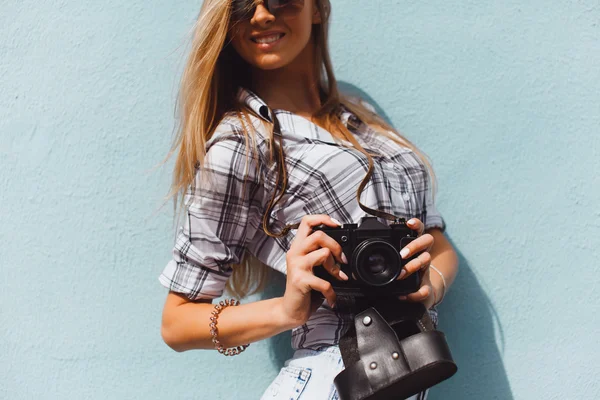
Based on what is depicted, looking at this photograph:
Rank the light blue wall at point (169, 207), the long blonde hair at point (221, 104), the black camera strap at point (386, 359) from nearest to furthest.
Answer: the black camera strap at point (386, 359) < the long blonde hair at point (221, 104) < the light blue wall at point (169, 207)

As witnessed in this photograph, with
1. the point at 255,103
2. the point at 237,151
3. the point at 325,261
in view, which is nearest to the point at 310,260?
the point at 325,261

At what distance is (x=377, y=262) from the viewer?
970 millimetres

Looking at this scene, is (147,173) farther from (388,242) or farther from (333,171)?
(388,242)

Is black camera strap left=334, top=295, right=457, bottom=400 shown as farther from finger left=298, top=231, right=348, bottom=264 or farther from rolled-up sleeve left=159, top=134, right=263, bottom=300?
rolled-up sleeve left=159, top=134, right=263, bottom=300

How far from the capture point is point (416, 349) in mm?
948

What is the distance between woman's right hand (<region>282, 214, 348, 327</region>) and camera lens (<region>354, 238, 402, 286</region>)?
0.03 meters

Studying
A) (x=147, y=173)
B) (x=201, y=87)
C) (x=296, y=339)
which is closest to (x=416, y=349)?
(x=296, y=339)

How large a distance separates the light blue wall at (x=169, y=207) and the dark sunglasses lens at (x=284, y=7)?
278mm

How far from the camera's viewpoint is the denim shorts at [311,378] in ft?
3.47

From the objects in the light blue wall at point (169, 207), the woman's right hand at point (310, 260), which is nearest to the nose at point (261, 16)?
the light blue wall at point (169, 207)

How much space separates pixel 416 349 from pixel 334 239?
0.62 ft

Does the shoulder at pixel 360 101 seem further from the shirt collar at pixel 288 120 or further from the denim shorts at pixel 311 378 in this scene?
the denim shorts at pixel 311 378

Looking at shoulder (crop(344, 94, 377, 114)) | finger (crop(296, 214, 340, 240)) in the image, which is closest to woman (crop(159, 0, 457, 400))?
finger (crop(296, 214, 340, 240))

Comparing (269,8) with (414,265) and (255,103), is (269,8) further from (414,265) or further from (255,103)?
(414,265)
